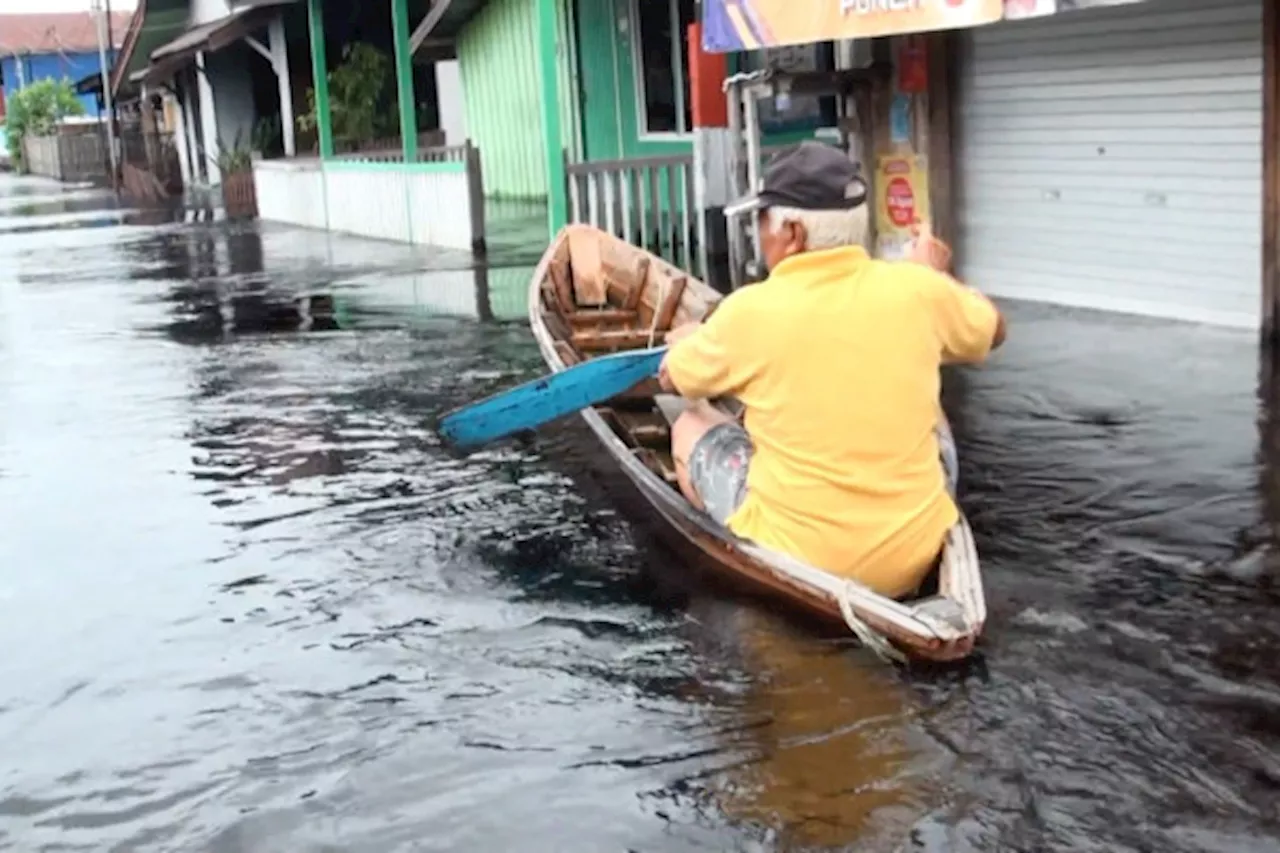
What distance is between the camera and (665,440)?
8.09 metres

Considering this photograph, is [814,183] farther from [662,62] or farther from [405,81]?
[405,81]

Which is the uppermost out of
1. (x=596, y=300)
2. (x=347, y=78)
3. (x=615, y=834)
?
(x=347, y=78)

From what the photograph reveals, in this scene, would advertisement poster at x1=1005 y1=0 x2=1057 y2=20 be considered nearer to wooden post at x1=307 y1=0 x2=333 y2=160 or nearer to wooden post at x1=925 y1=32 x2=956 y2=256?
wooden post at x1=925 y1=32 x2=956 y2=256

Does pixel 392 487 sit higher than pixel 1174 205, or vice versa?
pixel 1174 205

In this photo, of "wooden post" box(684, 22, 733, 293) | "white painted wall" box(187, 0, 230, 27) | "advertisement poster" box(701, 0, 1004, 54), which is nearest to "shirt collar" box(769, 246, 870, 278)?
→ "advertisement poster" box(701, 0, 1004, 54)

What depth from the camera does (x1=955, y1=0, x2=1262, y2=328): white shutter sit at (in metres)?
10.1

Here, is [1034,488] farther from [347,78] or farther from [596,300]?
[347,78]

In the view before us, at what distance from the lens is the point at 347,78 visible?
88.4 feet

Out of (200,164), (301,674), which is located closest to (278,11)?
(200,164)

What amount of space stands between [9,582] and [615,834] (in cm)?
371

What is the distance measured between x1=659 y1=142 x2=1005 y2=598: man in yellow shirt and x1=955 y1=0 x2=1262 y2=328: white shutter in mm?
5407

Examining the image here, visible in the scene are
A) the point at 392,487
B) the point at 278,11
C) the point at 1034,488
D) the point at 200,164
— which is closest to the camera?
the point at 1034,488

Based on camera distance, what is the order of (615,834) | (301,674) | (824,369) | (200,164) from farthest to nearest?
(200,164) → (301,674) → (824,369) → (615,834)

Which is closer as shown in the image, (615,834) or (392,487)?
(615,834)
